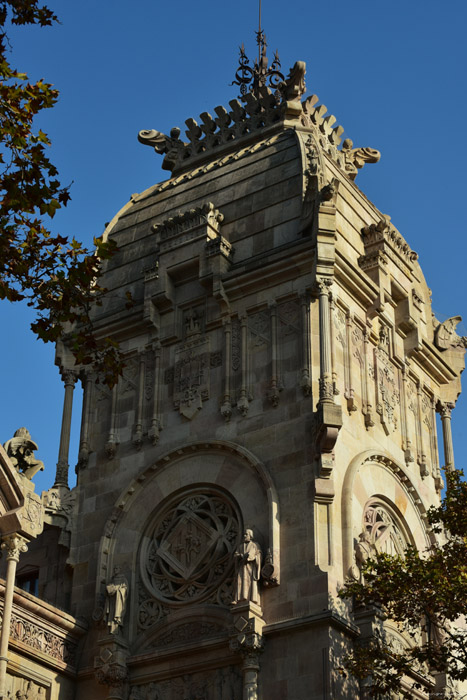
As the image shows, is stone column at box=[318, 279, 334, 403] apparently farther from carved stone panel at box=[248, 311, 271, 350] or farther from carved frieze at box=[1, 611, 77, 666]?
carved frieze at box=[1, 611, 77, 666]

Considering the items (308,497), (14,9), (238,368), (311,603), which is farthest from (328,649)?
(14,9)

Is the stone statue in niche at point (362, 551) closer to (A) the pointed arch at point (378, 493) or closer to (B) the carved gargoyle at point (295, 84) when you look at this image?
(A) the pointed arch at point (378, 493)

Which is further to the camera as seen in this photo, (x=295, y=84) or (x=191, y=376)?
(x=295, y=84)

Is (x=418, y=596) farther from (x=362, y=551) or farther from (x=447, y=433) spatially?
(x=447, y=433)

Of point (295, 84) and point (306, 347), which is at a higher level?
point (295, 84)

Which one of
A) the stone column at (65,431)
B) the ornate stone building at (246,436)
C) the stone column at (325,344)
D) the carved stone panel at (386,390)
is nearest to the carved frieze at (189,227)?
the ornate stone building at (246,436)

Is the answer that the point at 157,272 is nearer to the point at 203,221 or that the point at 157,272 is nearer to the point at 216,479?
the point at 203,221

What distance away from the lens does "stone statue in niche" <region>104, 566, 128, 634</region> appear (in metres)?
30.5

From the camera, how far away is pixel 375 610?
28.6 meters

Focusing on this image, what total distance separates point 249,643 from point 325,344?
7087mm

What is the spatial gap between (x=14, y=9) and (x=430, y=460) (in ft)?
61.3

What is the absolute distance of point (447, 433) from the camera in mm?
36406

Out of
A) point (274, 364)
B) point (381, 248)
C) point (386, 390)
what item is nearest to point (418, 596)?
point (274, 364)

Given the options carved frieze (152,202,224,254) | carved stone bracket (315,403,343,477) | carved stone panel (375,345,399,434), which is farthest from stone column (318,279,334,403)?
carved frieze (152,202,224,254)
